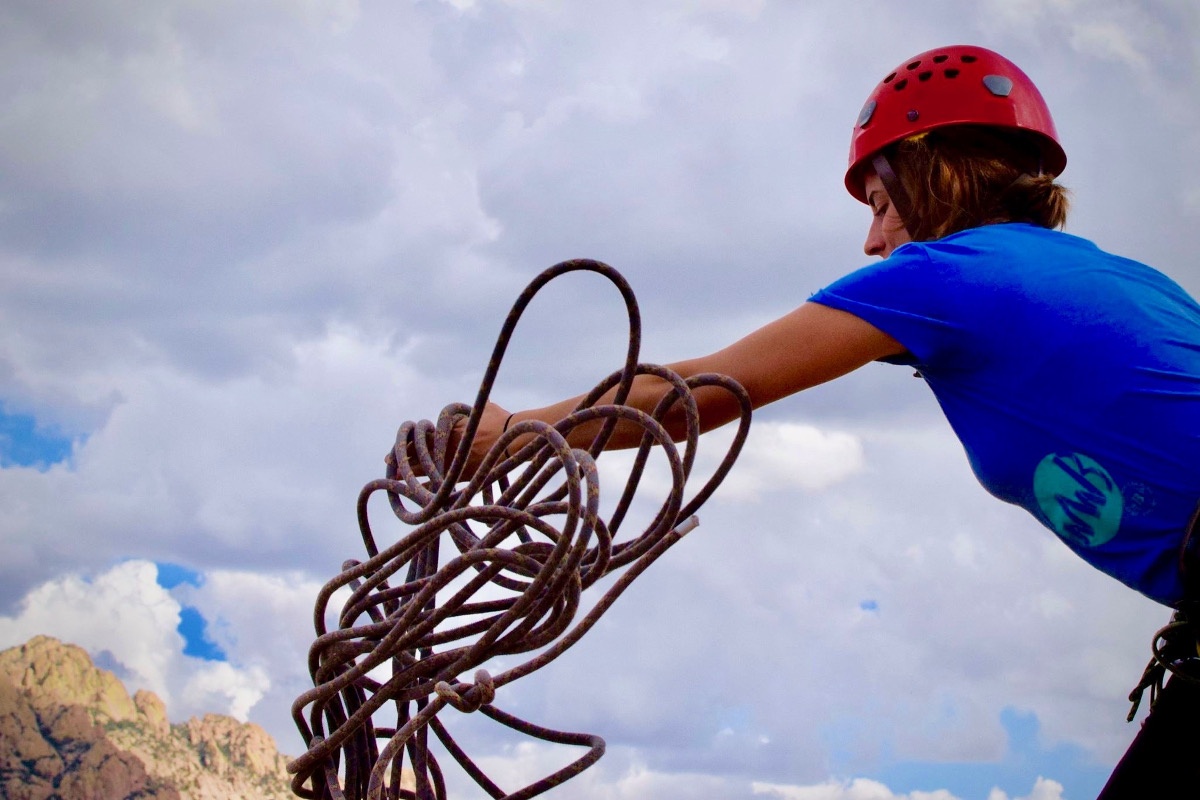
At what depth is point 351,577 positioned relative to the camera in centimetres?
193

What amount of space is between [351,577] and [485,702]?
1.06ft

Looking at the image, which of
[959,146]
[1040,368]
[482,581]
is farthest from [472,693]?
[959,146]

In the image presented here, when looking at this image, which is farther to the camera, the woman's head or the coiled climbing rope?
the woman's head

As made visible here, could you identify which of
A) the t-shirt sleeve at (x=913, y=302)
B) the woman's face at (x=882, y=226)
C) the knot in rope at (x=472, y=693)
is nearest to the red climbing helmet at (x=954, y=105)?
the woman's face at (x=882, y=226)

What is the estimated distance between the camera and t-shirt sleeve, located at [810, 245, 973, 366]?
219 cm

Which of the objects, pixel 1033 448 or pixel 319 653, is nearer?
pixel 319 653

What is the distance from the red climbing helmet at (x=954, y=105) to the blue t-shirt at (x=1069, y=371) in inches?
24.9

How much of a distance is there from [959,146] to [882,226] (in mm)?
295

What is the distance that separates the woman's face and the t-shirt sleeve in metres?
0.50

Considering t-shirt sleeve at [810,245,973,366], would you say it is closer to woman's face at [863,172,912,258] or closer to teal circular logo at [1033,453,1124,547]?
teal circular logo at [1033,453,1124,547]

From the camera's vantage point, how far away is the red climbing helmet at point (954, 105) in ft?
9.29

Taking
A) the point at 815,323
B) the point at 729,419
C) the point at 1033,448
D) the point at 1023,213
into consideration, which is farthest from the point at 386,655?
the point at 1023,213

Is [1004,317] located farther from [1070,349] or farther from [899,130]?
[899,130]

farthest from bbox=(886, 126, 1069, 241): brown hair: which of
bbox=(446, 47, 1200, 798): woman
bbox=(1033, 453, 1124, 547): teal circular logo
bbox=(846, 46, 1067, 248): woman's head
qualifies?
bbox=(1033, 453, 1124, 547): teal circular logo
